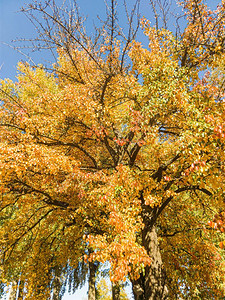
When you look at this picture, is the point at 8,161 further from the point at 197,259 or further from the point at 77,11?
Answer: the point at 197,259

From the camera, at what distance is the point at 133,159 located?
834 centimetres

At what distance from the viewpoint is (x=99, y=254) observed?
4.79 meters

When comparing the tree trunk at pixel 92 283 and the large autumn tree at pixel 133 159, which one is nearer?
the large autumn tree at pixel 133 159

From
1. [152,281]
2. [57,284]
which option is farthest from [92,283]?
[152,281]

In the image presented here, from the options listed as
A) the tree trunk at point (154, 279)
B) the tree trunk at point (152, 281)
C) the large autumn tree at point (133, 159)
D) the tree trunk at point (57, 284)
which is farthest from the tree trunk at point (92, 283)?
the tree trunk at point (154, 279)

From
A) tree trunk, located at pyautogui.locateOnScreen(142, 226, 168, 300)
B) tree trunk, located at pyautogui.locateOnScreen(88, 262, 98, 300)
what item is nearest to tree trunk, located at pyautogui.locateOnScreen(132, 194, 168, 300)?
tree trunk, located at pyautogui.locateOnScreen(142, 226, 168, 300)

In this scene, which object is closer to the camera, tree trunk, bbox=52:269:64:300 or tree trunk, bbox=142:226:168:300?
tree trunk, bbox=142:226:168:300

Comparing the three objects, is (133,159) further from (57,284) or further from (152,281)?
(57,284)

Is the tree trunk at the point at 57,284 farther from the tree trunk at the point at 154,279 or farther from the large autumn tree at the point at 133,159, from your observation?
the tree trunk at the point at 154,279

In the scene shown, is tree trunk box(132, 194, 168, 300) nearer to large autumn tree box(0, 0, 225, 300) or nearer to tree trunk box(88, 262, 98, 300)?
large autumn tree box(0, 0, 225, 300)

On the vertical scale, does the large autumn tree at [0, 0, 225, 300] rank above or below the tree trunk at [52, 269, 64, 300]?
above

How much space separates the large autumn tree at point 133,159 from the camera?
17.0 ft

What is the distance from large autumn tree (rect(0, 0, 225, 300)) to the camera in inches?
203

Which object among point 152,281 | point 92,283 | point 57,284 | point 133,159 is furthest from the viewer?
point 92,283
